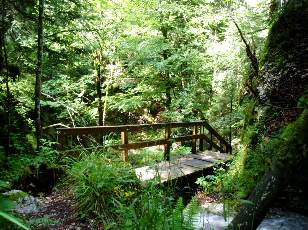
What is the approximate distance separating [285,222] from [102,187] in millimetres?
2513

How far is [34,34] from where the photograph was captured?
6613 millimetres

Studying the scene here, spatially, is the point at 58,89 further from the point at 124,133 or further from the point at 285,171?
the point at 285,171

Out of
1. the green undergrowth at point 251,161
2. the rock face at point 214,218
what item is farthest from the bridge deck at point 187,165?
the rock face at point 214,218

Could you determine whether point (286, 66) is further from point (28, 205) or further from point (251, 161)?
point (28, 205)

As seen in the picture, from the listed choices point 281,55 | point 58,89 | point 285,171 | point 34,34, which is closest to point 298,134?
point 285,171

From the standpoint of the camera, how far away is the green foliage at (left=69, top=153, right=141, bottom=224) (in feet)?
15.2

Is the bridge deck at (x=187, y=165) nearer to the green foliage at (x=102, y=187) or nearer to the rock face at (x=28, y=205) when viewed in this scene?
the green foliage at (x=102, y=187)

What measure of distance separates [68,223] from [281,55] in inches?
177

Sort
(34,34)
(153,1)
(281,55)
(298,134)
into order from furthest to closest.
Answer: (153,1) → (34,34) → (281,55) → (298,134)

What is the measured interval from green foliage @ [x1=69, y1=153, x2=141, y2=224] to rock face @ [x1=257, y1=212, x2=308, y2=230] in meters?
1.84

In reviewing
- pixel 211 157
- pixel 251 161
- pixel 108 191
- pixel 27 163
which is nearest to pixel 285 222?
pixel 251 161

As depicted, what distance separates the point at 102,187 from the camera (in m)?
4.84

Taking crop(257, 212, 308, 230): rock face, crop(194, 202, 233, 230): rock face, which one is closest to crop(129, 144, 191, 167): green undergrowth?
crop(194, 202, 233, 230): rock face

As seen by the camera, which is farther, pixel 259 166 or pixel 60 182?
pixel 60 182
